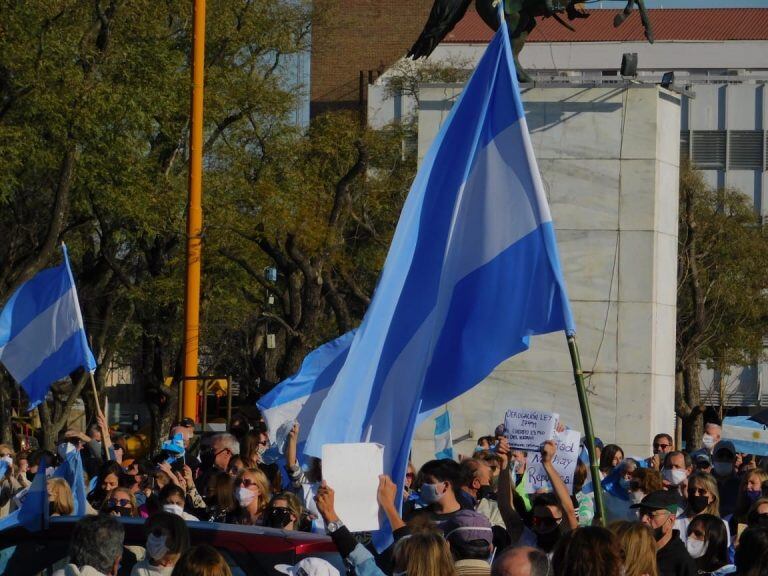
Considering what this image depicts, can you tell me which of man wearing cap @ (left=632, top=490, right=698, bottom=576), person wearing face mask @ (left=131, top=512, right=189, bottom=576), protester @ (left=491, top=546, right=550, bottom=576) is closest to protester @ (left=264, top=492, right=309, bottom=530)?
person wearing face mask @ (left=131, top=512, right=189, bottom=576)

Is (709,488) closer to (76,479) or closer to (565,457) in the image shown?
(565,457)

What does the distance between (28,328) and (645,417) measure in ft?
21.8

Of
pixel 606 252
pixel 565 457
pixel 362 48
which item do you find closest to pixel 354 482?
pixel 565 457

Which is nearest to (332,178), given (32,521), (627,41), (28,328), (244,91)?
(244,91)

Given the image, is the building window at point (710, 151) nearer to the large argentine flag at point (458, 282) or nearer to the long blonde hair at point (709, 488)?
the long blonde hair at point (709, 488)

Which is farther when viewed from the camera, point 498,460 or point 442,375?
point 498,460

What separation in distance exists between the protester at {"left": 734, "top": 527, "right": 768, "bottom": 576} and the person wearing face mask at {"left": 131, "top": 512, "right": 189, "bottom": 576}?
2506 mm

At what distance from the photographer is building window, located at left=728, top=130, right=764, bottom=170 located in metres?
70.1

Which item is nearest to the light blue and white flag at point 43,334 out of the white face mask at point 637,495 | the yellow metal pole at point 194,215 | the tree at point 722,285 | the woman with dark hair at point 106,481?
the woman with dark hair at point 106,481

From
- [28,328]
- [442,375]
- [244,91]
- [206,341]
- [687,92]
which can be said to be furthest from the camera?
[206,341]

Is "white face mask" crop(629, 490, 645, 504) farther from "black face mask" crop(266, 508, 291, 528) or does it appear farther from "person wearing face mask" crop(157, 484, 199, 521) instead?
"person wearing face mask" crop(157, 484, 199, 521)

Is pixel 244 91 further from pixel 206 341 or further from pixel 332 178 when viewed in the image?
pixel 206 341

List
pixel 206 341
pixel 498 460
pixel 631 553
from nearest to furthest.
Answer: pixel 631 553 < pixel 498 460 < pixel 206 341

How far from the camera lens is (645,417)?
58.3 feet
